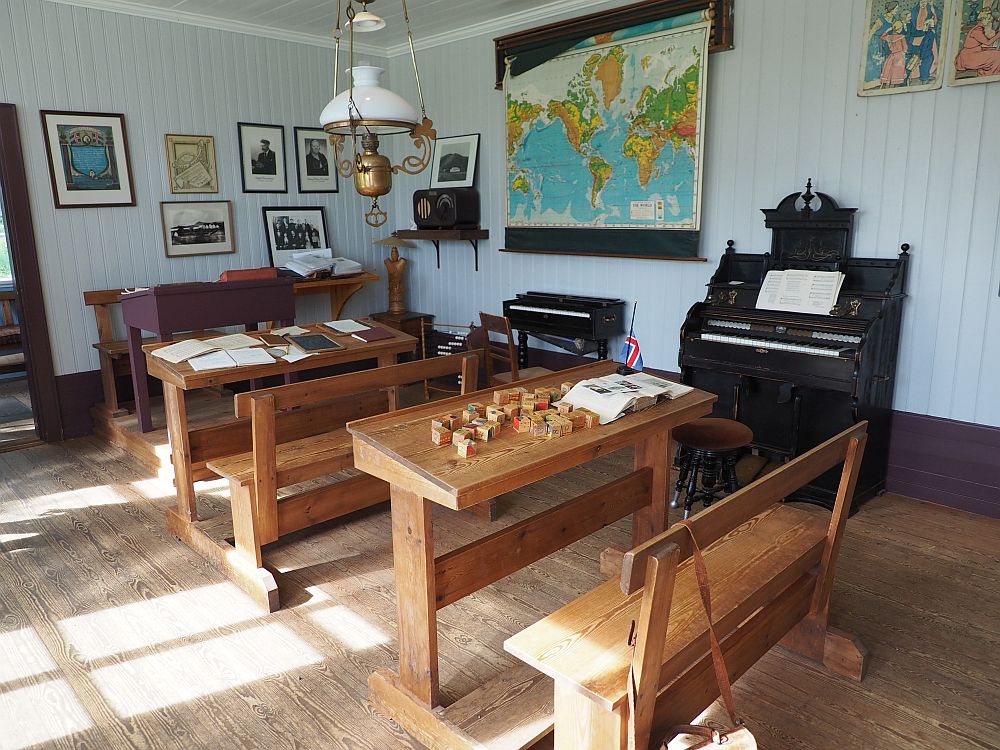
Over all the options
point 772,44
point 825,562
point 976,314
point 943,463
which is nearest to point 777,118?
point 772,44

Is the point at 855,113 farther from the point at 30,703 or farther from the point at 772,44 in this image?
the point at 30,703

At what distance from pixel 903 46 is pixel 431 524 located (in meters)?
3.38

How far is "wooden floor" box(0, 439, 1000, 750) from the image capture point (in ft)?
7.62

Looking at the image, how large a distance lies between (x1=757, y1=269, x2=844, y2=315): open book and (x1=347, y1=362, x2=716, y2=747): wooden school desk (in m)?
1.62

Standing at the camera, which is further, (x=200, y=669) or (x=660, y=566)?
(x=200, y=669)

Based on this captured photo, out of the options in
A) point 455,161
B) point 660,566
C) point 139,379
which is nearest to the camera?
point 660,566

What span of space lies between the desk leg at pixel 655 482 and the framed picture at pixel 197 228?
4013mm

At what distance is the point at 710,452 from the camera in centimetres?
354

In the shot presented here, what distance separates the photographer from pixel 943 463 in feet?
12.9

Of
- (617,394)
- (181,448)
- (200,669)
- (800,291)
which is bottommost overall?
(200,669)

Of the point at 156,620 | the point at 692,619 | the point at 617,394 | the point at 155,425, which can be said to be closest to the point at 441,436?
the point at 617,394

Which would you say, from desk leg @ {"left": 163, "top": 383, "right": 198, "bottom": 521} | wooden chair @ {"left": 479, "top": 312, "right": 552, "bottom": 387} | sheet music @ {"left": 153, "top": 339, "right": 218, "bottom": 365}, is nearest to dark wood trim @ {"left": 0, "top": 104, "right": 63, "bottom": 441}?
sheet music @ {"left": 153, "top": 339, "right": 218, "bottom": 365}

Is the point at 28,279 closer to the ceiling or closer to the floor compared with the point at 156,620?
closer to the ceiling

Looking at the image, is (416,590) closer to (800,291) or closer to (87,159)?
(800,291)
